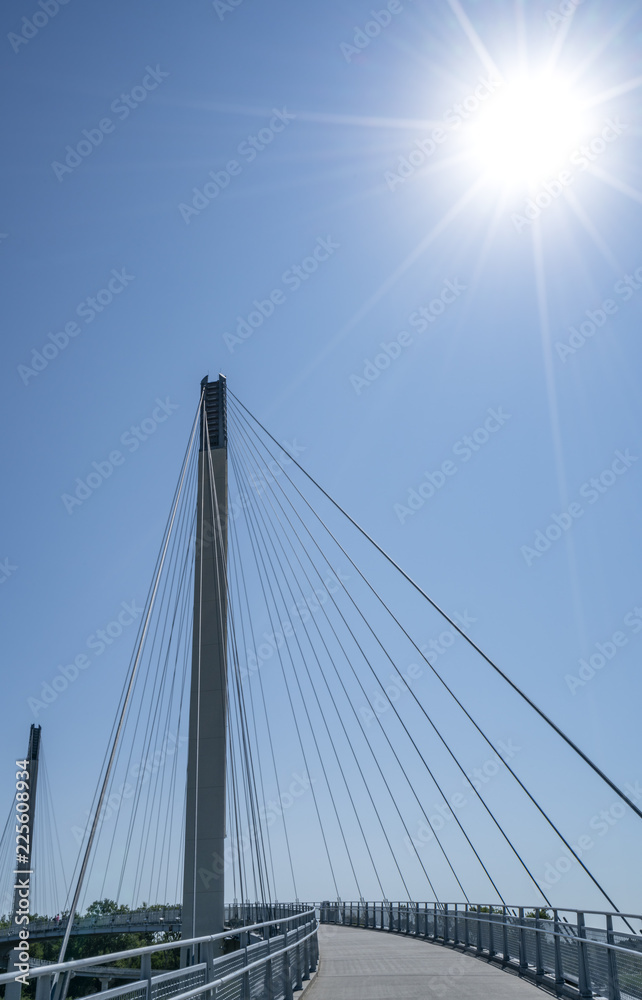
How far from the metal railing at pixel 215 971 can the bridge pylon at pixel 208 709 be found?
434 cm

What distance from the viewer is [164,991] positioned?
6.99m

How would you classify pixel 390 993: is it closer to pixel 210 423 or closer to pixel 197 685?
pixel 197 685

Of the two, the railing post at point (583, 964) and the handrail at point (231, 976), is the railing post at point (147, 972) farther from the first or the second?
the railing post at point (583, 964)

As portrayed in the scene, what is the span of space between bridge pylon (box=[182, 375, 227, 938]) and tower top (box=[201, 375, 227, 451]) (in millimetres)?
41

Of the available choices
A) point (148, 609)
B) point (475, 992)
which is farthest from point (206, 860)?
point (475, 992)

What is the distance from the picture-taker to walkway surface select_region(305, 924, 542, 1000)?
40.1 feet

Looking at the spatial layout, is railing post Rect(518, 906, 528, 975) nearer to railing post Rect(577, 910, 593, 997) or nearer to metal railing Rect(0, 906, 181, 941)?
railing post Rect(577, 910, 593, 997)

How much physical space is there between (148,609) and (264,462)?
9690 mm

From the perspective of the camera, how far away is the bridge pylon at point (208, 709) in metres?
19.3

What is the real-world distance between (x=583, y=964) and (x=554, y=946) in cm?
208

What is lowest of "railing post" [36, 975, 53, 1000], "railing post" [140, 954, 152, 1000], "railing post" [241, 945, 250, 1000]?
"railing post" [36, 975, 53, 1000]

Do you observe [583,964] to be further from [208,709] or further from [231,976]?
[208,709]

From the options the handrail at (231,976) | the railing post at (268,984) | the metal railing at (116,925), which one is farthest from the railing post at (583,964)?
the metal railing at (116,925)

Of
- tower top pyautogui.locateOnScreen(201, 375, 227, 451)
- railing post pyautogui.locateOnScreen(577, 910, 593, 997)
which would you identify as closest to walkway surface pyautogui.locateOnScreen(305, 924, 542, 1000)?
railing post pyautogui.locateOnScreen(577, 910, 593, 997)
